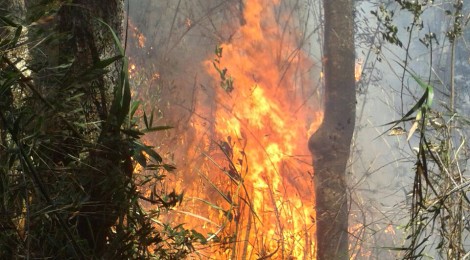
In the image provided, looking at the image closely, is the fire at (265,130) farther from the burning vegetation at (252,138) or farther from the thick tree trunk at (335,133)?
the thick tree trunk at (335,133)

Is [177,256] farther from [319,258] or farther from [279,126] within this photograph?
[279,126]

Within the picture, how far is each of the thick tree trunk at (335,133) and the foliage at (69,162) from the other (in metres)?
4.61

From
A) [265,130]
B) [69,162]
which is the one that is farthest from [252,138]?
[69,162]

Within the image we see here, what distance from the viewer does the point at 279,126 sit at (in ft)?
30.9

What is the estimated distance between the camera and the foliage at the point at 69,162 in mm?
1761

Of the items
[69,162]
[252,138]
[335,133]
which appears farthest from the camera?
[252,138]

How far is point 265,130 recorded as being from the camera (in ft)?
30.4

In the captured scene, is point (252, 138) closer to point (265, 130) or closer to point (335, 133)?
point (265, 130)

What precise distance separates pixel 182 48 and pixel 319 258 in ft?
23.3

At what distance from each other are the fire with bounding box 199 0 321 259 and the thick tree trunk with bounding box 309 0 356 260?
0.48 metres

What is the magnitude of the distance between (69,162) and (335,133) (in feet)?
16.6

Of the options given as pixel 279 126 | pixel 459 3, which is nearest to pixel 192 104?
pixel 279 126

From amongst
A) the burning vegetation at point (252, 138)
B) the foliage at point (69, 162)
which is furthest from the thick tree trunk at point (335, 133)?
the foliage at point (69, 162)

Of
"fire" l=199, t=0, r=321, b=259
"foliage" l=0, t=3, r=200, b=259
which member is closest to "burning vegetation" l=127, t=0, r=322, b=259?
"fire" l=199, t=0, r=321, b=259
